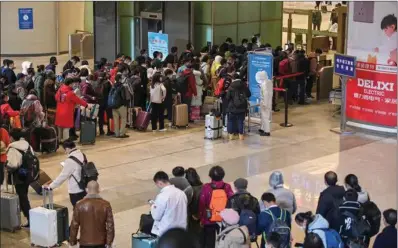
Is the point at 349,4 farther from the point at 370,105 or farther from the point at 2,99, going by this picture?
the point at 2,99

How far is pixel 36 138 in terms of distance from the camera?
14.6 meters

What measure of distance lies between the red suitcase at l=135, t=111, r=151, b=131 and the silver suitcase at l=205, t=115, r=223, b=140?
4.37 feet

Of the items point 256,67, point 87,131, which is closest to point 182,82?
point 256,67

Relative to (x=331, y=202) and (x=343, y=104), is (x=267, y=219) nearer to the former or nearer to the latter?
(x=331, y=202)

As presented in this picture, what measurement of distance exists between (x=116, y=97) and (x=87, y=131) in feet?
2.75

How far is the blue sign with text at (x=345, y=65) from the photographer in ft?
52.0

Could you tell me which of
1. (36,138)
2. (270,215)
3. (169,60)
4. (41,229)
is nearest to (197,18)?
(169,60)

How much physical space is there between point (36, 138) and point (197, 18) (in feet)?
28.2

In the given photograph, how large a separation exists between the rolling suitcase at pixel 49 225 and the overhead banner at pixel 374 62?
7652 millimetres

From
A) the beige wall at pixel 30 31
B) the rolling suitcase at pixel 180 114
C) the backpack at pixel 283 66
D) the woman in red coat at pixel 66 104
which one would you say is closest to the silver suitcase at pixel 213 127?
the rolling suitcase at pixel 180 114

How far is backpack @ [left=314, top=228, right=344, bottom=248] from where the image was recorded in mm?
7750

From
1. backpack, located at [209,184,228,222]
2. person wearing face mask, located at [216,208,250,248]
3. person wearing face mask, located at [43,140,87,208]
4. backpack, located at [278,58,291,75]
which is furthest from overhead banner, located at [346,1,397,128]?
person wearing face mask, located at [216,208,250,248]

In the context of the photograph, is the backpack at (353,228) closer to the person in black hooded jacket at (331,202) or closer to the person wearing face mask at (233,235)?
the person in black hooded jacket at (331,202)

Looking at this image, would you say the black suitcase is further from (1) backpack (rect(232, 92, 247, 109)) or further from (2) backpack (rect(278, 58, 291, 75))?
(2) backpack (rect(278, 58, 291, 75))
